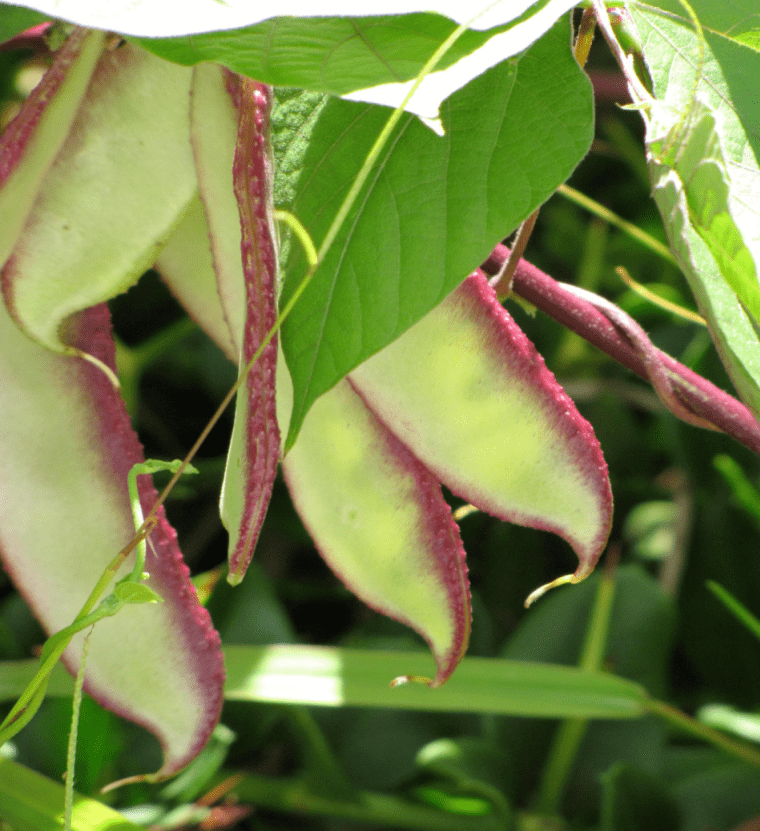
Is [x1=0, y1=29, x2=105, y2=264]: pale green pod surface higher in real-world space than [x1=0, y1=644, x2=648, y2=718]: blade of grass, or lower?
higher

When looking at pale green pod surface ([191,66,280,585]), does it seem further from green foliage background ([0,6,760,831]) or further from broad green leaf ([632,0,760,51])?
green foliage background ([0,6,760,831])

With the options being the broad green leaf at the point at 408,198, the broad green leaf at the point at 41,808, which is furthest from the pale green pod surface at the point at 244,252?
the broad green leaf at the point at 41,808

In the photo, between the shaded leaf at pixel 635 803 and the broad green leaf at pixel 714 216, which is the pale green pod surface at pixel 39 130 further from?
the shaded leaf at pixel 635 803

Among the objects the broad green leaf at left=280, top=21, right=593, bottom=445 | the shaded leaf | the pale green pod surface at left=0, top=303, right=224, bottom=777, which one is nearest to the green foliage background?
the shaded leaf

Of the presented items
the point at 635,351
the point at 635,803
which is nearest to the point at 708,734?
the point at 635,803

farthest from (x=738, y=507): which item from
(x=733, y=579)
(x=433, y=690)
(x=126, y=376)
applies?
(x=126, y=376)
